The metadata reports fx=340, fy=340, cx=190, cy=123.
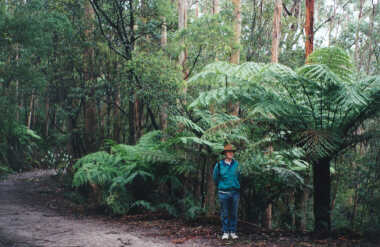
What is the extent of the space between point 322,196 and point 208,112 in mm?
2866

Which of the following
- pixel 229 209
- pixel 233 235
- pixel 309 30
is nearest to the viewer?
pixel 233 235

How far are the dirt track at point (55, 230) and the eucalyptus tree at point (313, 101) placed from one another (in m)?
2.18

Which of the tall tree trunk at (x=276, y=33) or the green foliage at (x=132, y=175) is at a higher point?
the tall tree trunk at (x=276, y=33)

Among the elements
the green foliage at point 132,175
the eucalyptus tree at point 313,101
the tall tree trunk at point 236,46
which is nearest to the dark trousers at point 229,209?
the eucalyptus tree at point 313,101

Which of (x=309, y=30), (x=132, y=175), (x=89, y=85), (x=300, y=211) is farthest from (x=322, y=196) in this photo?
(x=89, y=85)

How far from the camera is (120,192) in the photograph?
7039 mm

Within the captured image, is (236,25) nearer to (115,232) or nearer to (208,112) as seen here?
(208,112)

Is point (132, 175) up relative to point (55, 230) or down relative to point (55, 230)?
up

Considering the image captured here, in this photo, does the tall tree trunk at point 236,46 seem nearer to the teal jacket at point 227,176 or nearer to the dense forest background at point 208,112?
the dense forest background at point 208,112

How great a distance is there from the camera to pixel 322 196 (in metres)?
5.36

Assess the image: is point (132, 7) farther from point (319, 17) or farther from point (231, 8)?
point (319, 17)

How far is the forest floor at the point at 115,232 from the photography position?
4.80m

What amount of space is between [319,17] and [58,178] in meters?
21.9

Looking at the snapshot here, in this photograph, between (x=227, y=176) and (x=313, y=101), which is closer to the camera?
(x=227, y=176)
